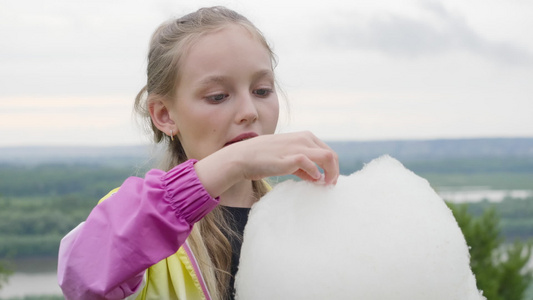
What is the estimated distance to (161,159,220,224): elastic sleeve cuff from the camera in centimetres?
139

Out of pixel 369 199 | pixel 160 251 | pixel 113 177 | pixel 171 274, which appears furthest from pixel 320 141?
pixel 113 177

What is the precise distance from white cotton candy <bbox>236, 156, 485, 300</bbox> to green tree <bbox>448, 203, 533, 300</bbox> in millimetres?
6107

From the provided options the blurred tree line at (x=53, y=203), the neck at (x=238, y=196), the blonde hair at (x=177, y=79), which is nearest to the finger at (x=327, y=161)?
the blonde hair at (x=177, y=79)

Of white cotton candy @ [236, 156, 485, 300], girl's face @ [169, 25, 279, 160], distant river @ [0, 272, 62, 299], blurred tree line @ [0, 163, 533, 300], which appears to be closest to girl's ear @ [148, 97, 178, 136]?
girl's face @ [169, 25, 279, 160]

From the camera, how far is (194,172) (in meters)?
1.43

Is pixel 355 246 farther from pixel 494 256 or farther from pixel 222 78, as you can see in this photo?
pixel 494 256

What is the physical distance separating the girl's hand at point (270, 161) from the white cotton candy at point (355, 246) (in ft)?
0.18

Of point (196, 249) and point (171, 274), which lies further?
point (196, 249)

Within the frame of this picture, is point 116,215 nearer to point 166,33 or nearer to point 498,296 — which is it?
point 166,33

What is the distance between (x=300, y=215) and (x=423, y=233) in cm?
27

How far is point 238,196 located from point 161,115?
0.37 metres

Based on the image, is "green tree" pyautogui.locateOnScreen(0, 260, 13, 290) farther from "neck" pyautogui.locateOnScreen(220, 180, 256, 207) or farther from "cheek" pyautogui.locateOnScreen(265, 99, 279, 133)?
"cheek" pyautogui.locateOnScreen(265, 99, 279, 133)

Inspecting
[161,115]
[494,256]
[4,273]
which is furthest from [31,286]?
[161,115]

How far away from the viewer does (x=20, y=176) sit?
24.5m
